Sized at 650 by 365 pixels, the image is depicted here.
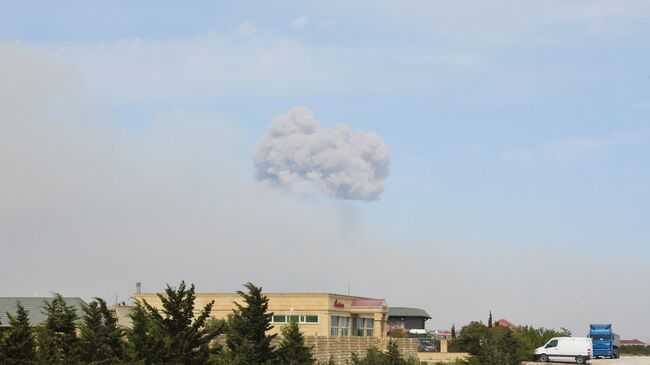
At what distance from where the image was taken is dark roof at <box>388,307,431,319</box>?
612 feet

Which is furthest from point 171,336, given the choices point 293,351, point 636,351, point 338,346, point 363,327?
point 636,351

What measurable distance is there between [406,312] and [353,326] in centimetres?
10088

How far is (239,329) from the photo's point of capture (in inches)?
1527

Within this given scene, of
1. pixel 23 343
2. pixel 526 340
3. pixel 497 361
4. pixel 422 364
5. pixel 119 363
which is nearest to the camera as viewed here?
pixel 119 363

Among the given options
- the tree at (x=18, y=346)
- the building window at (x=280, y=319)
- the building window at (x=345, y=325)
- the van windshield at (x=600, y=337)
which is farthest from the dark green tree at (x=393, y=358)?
the van windshield at (x=600, y=337)

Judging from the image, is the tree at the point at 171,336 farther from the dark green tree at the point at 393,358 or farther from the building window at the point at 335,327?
the building window at the point at 335,327

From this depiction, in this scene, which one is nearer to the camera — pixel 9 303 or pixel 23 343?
pixel 23 343

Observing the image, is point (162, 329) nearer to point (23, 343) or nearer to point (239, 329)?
point (239, 329)

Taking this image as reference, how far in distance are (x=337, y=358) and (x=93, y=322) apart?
27855 mm

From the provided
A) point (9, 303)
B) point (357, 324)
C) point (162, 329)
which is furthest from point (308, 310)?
point (162, 329)

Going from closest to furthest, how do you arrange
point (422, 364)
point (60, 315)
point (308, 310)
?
1. point (60, 315)
2. point (422, 364)
3. point (308, 310)

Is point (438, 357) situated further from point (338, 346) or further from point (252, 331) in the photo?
point (252, 331)

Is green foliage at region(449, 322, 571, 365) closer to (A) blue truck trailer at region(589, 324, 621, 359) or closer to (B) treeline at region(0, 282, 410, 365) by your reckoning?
(A) blue truck trailer at region(589, 324, 621, 359)

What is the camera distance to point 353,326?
91.8 m
